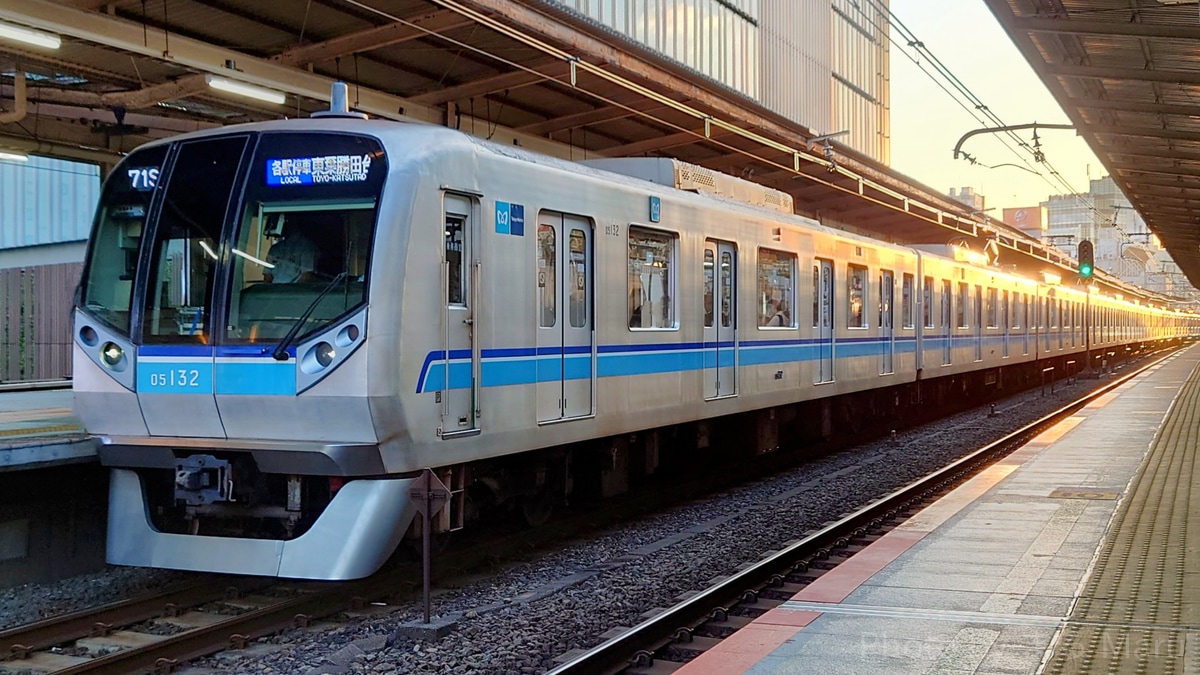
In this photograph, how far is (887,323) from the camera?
55.7 feet

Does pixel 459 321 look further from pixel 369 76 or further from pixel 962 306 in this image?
pixel 962 306

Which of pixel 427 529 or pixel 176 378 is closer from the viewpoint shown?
pixel 427 529

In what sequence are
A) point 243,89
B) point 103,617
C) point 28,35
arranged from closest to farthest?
point 103,617 → point 28,35 → point 243,89

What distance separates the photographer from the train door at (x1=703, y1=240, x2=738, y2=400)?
11.3 meters

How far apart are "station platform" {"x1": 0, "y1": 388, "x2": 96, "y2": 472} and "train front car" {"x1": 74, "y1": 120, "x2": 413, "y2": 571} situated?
15.5 inches

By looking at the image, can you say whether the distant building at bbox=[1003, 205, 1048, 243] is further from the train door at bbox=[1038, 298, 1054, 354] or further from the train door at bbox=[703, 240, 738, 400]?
the train door at bbox=[703, 240, 738, 400]

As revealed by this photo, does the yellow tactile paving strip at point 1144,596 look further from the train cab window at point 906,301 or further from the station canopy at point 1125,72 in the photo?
the train cab window at point 906,301

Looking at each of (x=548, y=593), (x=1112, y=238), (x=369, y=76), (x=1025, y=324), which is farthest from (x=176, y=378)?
(x=1112, y=238)

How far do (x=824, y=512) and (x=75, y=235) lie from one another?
15.4 meters

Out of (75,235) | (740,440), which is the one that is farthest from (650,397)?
(75,235)

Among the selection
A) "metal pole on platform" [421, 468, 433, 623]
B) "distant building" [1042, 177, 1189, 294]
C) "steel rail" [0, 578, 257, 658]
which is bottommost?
"steel rail" [0, 578, 257, 658]

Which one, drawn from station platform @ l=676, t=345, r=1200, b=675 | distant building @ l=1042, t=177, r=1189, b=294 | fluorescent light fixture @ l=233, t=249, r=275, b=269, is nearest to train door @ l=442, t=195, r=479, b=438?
fluorescent light fixture @ l=233, t=249, r=275, b=269

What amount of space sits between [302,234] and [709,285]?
508 centimetres

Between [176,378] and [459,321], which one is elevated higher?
[459,321]
